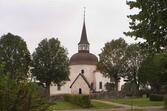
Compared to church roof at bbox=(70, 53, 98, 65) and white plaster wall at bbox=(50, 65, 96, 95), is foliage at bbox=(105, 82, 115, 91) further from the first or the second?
church roof at bbox=(70, 53, 98, 65)

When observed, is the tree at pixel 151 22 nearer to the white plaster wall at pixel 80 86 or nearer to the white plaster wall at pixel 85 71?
the white plaster wall at pixel 80 86

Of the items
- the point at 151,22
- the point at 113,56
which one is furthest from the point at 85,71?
the point at 151,22

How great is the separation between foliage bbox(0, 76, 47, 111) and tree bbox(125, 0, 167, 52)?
11.6 metres

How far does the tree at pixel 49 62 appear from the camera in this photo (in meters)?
74.8

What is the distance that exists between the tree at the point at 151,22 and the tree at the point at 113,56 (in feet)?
198

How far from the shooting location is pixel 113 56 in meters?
81.2

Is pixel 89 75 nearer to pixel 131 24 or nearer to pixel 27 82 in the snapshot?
pixel 131 24

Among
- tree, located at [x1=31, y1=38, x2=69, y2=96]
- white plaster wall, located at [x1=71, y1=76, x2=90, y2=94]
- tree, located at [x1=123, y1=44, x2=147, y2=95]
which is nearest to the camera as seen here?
tree, located at [x1=31, y1=38, x2=69, y2=96]

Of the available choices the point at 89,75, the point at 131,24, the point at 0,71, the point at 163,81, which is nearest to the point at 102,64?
the point at 163,81

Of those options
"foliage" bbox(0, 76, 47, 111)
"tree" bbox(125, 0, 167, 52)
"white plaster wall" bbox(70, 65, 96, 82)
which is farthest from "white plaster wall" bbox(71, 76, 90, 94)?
"foliage" bbox(0, 76, 47, 111)

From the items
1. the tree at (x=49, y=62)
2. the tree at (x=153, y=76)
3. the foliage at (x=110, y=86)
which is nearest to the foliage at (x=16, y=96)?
the tree at (x=153, y=76)

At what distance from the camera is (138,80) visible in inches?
3287

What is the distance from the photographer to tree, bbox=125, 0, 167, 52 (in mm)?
18703

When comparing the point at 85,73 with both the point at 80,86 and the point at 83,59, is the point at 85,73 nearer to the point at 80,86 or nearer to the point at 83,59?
the point at 83,59
